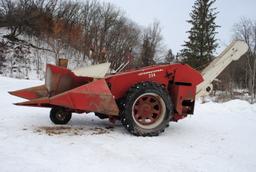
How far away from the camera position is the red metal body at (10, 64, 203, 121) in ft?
18.4

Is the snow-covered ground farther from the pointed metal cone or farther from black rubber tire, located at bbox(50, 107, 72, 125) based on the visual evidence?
the pointed metal cone

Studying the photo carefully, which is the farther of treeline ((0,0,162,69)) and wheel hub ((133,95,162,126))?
treeline ((0,0,162,69))

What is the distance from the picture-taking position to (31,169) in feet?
12.2

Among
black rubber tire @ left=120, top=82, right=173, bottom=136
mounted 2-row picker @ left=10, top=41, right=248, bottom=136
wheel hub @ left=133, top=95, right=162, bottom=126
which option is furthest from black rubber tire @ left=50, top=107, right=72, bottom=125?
A: wheel hub @ left=133, top=95, right=162, bottom=126

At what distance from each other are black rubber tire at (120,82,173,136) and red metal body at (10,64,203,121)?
197mm

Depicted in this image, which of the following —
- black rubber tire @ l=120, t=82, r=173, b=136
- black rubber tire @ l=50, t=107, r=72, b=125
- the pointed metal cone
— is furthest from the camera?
black rubber tire @ l=50, t=107, r=72, b=125

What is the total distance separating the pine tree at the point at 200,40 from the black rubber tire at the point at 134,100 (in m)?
30.9

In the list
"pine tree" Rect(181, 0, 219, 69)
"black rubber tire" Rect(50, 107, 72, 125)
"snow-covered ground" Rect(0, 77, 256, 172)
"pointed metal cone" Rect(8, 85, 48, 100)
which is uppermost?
"pine tree" Rect(181, 0, 219, 69)

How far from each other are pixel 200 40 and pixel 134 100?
32.8m

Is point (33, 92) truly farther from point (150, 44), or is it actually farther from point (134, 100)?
point (150, 44)

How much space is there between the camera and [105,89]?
5730 millimetres

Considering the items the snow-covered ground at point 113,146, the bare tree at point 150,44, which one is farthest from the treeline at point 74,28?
the snow-covered ground at point 113,146

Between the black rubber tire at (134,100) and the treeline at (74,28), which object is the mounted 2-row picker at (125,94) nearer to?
the black rubber tire at (134,100)

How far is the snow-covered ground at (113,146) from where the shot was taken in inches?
162
